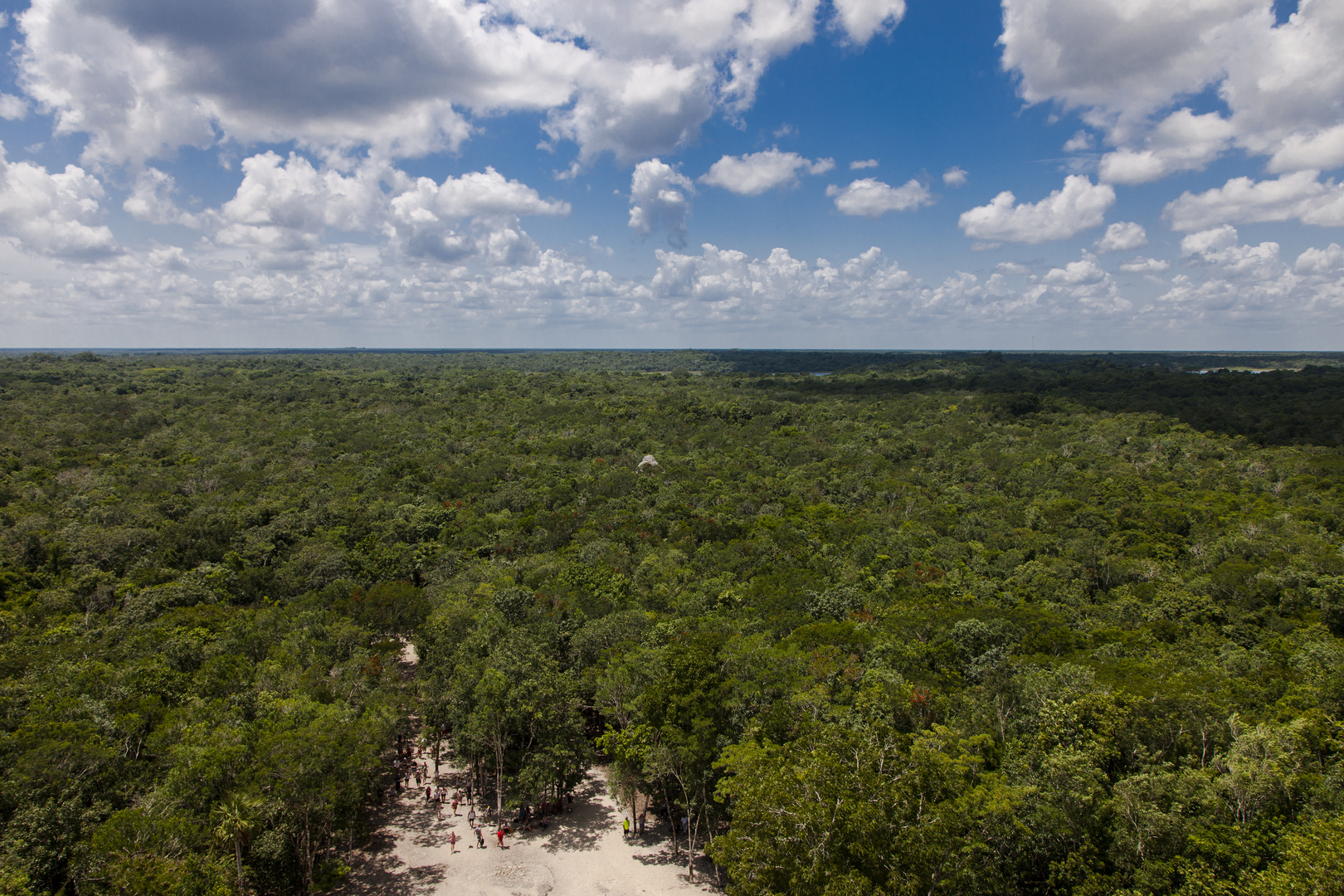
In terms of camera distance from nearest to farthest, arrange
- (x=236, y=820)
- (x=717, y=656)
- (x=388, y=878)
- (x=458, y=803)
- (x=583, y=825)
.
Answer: (x=236, y=820) → (x=388, y=878) → (x=583, y=825) → (x=717, y=656) → (x=458, y=803)

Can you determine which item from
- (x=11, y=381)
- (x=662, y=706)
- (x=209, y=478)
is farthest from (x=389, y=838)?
(x=11, y=381)

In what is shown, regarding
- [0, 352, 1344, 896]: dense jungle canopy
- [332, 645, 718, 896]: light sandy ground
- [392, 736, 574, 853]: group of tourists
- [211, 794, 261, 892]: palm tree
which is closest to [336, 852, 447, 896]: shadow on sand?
[332, 645, 718, 896]: light sandy ground

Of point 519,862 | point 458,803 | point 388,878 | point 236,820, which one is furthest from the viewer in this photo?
point 458,803

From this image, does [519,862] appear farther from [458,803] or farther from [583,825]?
[458,803]

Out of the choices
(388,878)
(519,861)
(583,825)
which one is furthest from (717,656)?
(388,878)

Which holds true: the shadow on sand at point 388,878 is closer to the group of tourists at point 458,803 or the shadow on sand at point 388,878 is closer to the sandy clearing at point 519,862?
the sandy clearing at point 519,862

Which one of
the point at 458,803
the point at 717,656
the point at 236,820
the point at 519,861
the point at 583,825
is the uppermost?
the point at 717,656
